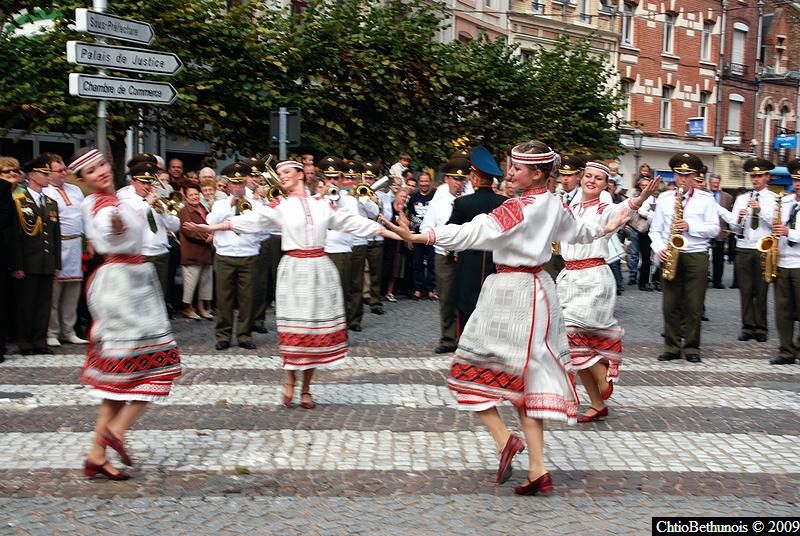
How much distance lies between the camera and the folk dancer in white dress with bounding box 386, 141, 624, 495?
5824mm

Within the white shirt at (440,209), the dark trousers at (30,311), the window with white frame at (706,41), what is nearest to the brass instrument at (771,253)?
the white shirt at (440,209)

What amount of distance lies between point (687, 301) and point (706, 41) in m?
37.1

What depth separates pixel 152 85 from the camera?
1134cm

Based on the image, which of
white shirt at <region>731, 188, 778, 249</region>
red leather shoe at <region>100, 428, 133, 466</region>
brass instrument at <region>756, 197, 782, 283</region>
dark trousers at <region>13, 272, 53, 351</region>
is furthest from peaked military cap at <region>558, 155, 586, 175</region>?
dark trousers at <region>13, 272, 53, 351</region>

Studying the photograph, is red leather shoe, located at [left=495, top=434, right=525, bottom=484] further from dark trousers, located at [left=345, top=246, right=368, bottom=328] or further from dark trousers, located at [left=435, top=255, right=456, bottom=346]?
dark trousers, located at [left=345, top=246, right=368, bottom=328]

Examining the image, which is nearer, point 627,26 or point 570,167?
point 570,167

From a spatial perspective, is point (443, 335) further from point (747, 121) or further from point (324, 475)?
point (747, 121)

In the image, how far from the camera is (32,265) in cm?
1074

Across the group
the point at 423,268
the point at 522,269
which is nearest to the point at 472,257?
the point at 522,269

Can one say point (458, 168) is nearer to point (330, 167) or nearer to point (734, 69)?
point (330, 167)

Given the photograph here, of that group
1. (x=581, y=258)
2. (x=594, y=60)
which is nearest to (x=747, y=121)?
(x=594, y=60)

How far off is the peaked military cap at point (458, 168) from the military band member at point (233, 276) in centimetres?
235

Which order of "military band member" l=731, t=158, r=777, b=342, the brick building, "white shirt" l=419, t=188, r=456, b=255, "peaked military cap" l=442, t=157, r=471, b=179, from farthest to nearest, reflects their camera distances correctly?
the brick building
"white shirt" l=419, t=188, r=456, b=255
"military band member" l=731, t=158, r=777, b=342
"peaked military cap" l=442, t=157, r=471, b=179

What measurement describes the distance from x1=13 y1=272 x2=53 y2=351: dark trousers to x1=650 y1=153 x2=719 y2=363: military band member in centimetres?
670
